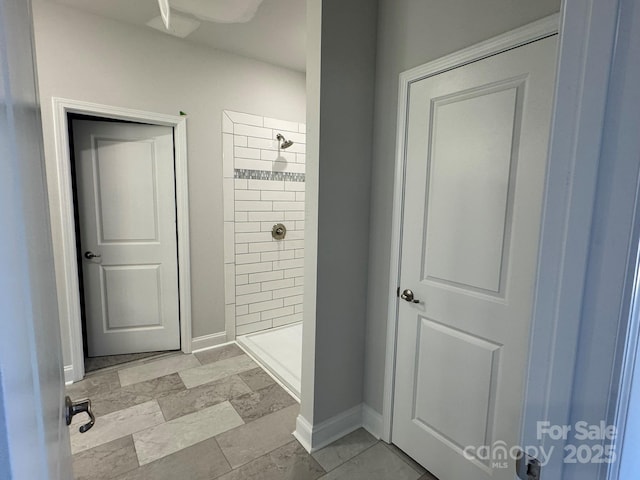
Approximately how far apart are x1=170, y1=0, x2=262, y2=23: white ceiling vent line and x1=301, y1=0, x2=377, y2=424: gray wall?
650 mm

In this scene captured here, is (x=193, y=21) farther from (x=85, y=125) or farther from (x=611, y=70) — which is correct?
(x=611, y=70)

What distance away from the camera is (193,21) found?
7.63 feet

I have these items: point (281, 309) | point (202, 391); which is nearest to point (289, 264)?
point (281, 309)

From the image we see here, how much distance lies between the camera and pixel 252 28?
2.47 metres

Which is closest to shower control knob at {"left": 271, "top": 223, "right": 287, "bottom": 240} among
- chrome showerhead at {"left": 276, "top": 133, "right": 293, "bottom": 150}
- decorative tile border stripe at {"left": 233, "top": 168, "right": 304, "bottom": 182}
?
decorative tile border stripe at {"left": 233, "top": 168, "right": 304, "bottom": 182}

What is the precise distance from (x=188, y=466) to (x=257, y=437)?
1.30ft

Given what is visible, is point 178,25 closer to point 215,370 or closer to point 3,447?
point 215,370

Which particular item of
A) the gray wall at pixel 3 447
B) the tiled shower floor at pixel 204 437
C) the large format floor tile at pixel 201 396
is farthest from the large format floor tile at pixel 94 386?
the gray wall at pixel 3 447

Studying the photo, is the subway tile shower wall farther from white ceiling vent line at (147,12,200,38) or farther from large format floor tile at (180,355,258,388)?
white ceiling vent line at (147,12,200,38)

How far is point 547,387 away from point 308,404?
1.63 metres

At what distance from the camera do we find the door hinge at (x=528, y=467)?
1.80ft

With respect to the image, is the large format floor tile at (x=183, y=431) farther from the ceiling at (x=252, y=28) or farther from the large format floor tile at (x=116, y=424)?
the ceiling at (x=252, y=28)

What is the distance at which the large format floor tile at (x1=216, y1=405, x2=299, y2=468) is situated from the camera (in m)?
1.82

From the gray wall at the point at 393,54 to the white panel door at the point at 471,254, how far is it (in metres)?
0.13
